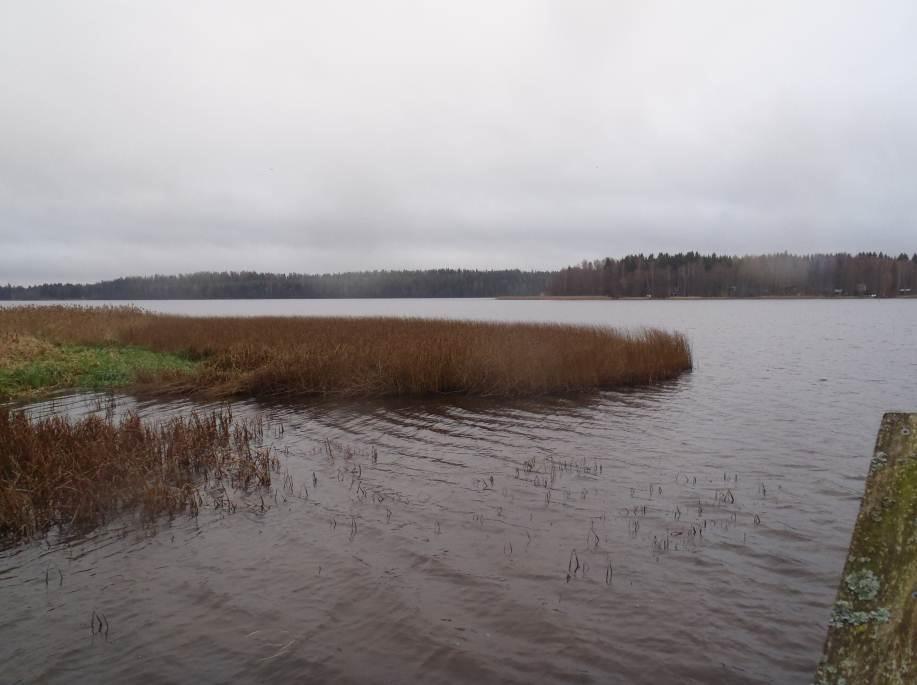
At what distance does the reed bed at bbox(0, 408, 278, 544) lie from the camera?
6.56 m

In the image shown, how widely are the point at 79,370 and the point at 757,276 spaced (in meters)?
135

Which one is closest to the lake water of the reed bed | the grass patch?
the reed bed

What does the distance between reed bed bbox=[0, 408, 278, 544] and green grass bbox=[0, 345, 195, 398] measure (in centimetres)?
807

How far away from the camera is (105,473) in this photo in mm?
7207

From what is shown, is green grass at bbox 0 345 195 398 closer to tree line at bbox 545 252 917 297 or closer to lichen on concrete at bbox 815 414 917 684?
lichen on concrete at bbox 815 414 917 684

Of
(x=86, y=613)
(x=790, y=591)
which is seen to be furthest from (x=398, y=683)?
(x=790, y=591)

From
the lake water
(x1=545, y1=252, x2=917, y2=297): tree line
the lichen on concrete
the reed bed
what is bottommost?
the lake water

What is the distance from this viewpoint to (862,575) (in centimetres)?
149

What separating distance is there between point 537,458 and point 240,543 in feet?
16.6

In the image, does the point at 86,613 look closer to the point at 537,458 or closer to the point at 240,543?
the point at 240,543

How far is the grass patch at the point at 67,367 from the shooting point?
51.6 feet

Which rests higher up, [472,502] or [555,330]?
[555,330]

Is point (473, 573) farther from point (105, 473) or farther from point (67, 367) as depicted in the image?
point (67, 367)

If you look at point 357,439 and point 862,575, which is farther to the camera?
point 357,439
